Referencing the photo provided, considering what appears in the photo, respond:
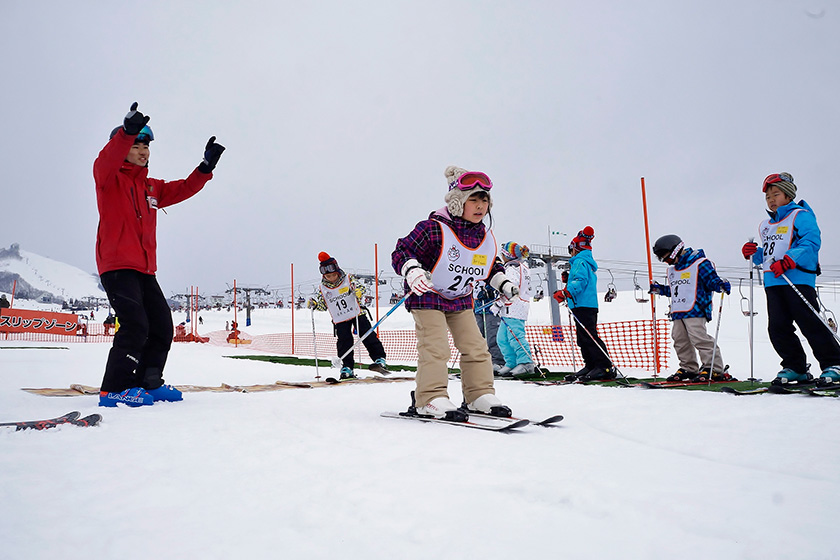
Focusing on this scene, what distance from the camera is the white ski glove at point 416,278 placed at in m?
2.99

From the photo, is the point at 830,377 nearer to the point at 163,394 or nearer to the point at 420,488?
the point at 420,488

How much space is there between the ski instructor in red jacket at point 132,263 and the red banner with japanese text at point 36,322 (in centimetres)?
2241

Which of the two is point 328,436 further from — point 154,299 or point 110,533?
point 154,299

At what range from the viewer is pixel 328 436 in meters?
A: 2.36

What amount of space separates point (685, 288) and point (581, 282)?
1215 millimetres

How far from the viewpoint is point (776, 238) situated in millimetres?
4602

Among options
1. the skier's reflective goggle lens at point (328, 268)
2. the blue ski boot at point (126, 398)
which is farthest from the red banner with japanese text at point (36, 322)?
the blue ski boot at point (126, 398)

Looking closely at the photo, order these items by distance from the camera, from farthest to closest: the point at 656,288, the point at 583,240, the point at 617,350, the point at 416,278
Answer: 1. the point at 617,350
2. the point at 583,240
3. the point at 656,288
4. the point at 416,278

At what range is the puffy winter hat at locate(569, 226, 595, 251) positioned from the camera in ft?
21.5

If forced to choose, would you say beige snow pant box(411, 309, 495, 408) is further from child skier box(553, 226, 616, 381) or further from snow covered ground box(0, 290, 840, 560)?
child skier box(553, 226, 616, 381)

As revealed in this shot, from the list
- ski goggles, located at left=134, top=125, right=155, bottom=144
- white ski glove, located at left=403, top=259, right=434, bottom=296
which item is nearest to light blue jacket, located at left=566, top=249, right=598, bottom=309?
white ski glove, located at left=403, top=259, right=434, bottom=296

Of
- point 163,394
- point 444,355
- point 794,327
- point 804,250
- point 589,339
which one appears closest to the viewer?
point 444,355

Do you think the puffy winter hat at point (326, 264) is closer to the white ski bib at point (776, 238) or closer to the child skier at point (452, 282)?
the child skier at point (452, 282)

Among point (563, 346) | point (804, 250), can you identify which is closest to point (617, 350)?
point (563, 346)
